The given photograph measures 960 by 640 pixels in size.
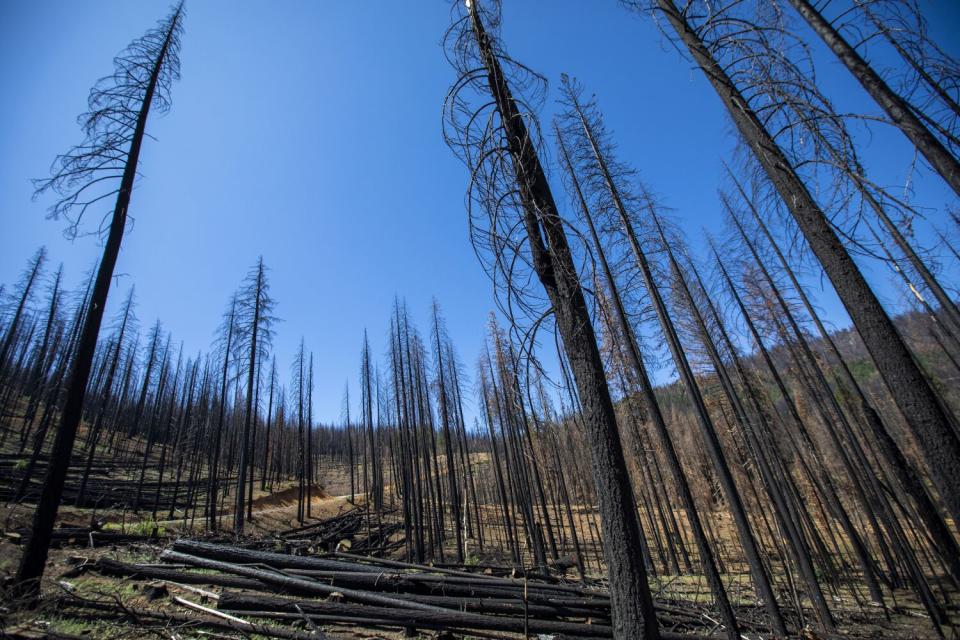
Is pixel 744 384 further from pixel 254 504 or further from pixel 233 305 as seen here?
pixel 254 504

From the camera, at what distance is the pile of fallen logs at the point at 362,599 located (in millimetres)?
4891

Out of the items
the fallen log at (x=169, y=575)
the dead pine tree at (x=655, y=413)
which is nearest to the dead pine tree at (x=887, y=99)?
the dead pine tree at (x=655, y=413)

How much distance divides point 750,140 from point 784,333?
12338 millimetres

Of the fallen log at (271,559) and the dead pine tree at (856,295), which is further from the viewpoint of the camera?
the fallen log at (271,559)

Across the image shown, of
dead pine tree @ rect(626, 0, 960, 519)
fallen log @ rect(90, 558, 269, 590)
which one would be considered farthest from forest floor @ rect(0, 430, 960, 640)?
dead pine tree @ rect(626, 0, 960, 519)

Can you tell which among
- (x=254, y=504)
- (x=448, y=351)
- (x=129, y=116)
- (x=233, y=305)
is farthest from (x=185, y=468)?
(x=129, y=116)

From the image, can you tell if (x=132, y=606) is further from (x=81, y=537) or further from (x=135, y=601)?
(x=81, y=537)

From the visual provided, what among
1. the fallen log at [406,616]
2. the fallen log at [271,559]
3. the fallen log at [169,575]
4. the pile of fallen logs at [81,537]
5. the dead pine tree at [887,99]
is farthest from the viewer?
the pile of fallen logs at [81,537]

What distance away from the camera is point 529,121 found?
306 centimetres

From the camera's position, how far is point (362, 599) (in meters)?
5.34

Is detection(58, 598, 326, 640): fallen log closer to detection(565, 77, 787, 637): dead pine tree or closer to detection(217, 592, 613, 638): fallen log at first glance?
detection(217, 592, 613, 638): fallen log

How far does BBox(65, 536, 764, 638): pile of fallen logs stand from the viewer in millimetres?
4891

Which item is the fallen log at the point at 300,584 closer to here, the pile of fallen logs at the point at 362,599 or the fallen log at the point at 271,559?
the pile of fallen logs at the point at 362,599

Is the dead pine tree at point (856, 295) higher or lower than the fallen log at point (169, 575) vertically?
higher
